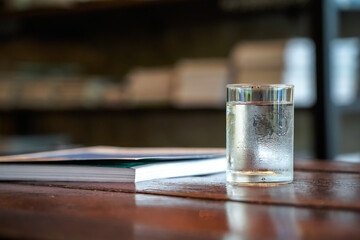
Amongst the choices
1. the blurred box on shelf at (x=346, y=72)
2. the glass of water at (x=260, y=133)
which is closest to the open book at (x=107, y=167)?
the glass of water at (x=260, y=133)

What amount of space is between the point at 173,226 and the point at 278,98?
31 cm

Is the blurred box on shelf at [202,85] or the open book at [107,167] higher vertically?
the blurred box on shelf at [202,85]

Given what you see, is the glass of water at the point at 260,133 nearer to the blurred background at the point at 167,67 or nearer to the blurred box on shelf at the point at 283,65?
the blurred background at the point at 167,67

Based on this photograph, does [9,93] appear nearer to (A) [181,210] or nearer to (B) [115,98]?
(B) [115,98]

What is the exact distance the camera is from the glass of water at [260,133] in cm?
72

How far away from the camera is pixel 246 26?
2309 millimetres

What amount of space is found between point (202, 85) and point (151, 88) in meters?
0.25

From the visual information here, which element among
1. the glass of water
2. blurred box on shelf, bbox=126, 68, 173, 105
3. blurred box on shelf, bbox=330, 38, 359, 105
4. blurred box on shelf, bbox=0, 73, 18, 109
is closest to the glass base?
the glass of water

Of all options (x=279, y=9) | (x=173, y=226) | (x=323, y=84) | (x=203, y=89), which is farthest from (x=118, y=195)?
(x=279, y=9)

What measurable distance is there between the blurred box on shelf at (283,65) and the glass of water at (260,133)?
1.21 m

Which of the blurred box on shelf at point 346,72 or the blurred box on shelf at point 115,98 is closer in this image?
the blurred box on shelf at point 346,72

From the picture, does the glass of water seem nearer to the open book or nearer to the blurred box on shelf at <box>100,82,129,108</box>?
the open book

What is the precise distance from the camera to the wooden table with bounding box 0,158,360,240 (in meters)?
0.45

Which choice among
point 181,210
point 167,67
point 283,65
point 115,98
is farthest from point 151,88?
point 181,210
